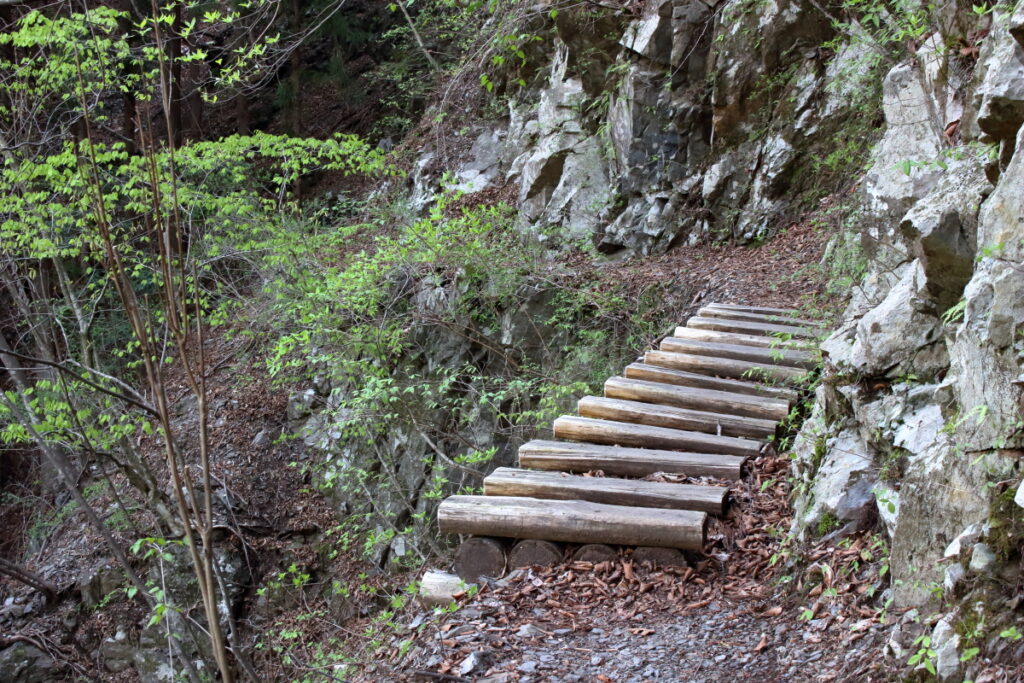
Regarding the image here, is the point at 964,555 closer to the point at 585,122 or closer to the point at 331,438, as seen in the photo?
the point at 331,438

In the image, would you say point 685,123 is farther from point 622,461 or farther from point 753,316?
point 622,461

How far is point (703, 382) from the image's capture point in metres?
6.01

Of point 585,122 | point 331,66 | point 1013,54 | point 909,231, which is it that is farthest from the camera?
point 331,66

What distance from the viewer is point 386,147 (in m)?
16.7

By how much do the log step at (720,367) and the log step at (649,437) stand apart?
84 centimetres

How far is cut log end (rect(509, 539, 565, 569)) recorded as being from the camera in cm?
406

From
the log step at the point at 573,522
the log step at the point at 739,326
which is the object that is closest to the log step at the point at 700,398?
the log step at the point at 739,326

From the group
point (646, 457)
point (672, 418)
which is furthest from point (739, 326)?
point (646, 457)

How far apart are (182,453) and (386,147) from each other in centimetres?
886

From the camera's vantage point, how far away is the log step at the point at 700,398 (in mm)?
5355

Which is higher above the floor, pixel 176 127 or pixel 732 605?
pixel 176 127

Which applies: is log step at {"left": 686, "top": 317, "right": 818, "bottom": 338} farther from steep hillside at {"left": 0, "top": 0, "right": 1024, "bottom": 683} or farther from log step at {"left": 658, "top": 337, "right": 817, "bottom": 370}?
steep hillside at {"left": 0, "top": 0, "right": 1024, "bottom": 683}

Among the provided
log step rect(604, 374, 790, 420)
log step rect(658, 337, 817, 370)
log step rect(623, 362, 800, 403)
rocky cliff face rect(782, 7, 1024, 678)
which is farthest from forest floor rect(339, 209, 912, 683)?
log step rect(658, 337, 817, 370)

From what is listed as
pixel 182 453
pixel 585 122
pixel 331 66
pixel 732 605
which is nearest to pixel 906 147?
pixel 732 605
